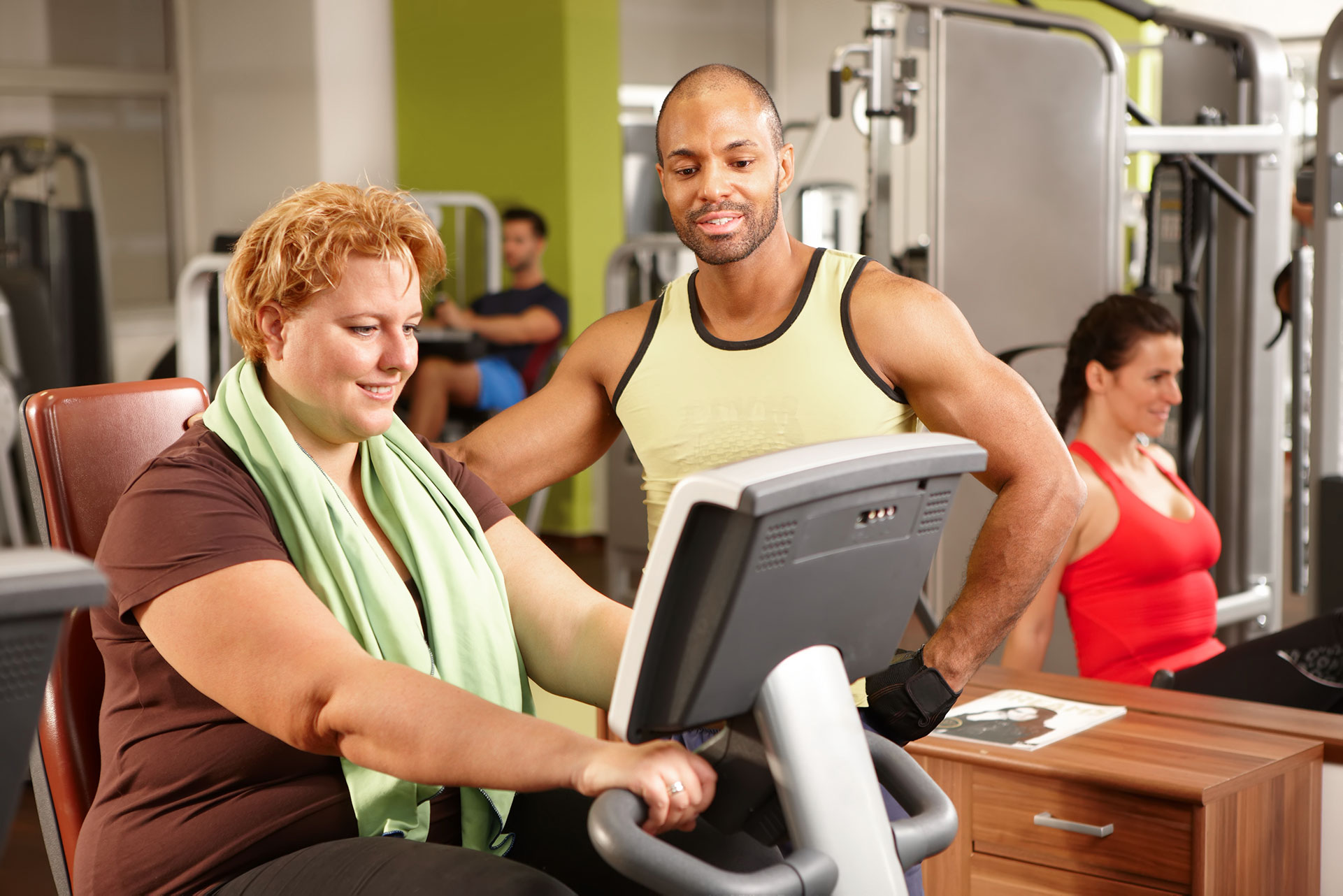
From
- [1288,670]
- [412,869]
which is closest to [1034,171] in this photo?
[1288,670]

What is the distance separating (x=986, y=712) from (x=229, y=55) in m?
5.86

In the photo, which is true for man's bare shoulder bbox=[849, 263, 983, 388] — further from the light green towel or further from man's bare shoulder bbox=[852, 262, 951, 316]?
the light green towel

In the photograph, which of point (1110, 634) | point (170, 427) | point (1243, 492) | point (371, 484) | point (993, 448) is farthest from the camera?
point (1243, 492)

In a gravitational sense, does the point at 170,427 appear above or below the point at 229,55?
below

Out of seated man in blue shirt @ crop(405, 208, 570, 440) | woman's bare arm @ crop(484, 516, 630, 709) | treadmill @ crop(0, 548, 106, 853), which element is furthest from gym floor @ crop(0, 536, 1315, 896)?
seated man in blue shirt @ crop(405, 208, 570, 440)

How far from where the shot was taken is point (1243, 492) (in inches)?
134

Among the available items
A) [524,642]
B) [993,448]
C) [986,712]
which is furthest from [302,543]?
[986,712]

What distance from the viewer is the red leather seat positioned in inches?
59.3

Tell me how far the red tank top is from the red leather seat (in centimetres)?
167

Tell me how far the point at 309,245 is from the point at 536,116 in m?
5.29

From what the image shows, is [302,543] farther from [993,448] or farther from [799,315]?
[993,448]

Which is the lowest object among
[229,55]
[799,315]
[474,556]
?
[474,556]

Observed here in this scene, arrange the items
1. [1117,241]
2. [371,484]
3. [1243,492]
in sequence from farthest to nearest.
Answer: [1243,492] → [1117,241] → [371,484]

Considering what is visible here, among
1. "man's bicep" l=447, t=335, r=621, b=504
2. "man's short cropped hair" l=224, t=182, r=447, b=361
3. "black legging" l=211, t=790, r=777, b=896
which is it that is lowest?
"black legging" l=211, t=790, r=777, b=896
